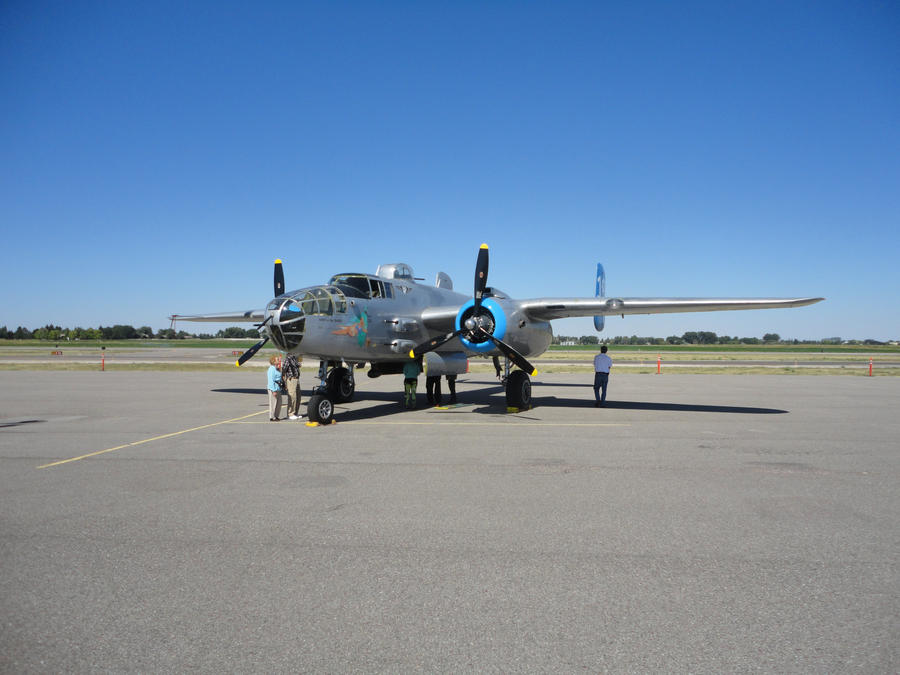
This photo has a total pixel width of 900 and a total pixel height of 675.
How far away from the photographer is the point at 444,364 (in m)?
17.3

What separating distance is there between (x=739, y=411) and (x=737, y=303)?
3270 mm

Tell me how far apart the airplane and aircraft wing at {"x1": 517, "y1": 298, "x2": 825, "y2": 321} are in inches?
1.1

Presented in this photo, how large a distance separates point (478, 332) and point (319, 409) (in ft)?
16.4

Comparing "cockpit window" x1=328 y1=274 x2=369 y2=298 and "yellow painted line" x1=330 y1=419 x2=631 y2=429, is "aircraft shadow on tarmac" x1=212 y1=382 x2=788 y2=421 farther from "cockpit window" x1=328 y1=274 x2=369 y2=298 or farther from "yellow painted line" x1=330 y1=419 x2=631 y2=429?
"cockpit window" x1=328 y1=274 x2=369 y2=298

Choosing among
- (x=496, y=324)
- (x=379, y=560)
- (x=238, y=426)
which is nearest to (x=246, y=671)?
(x=379, y=560)

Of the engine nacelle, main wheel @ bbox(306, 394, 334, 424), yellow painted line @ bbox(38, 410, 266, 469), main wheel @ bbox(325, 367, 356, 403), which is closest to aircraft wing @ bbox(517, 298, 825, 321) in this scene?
the engine nacelle

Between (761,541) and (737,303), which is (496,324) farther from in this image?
(761,541)

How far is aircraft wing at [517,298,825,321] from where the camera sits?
1596 centimetres

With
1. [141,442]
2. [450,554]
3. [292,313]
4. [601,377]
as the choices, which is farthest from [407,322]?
[450,554]

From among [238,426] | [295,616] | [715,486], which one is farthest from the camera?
[238,426]

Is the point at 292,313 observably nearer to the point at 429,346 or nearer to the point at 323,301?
the point at 323,301

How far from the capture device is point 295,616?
3938 mm

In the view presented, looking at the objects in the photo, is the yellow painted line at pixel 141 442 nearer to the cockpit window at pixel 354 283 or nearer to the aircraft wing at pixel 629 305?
the cockpit window at pixel 354 283

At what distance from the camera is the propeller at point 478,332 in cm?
1570
